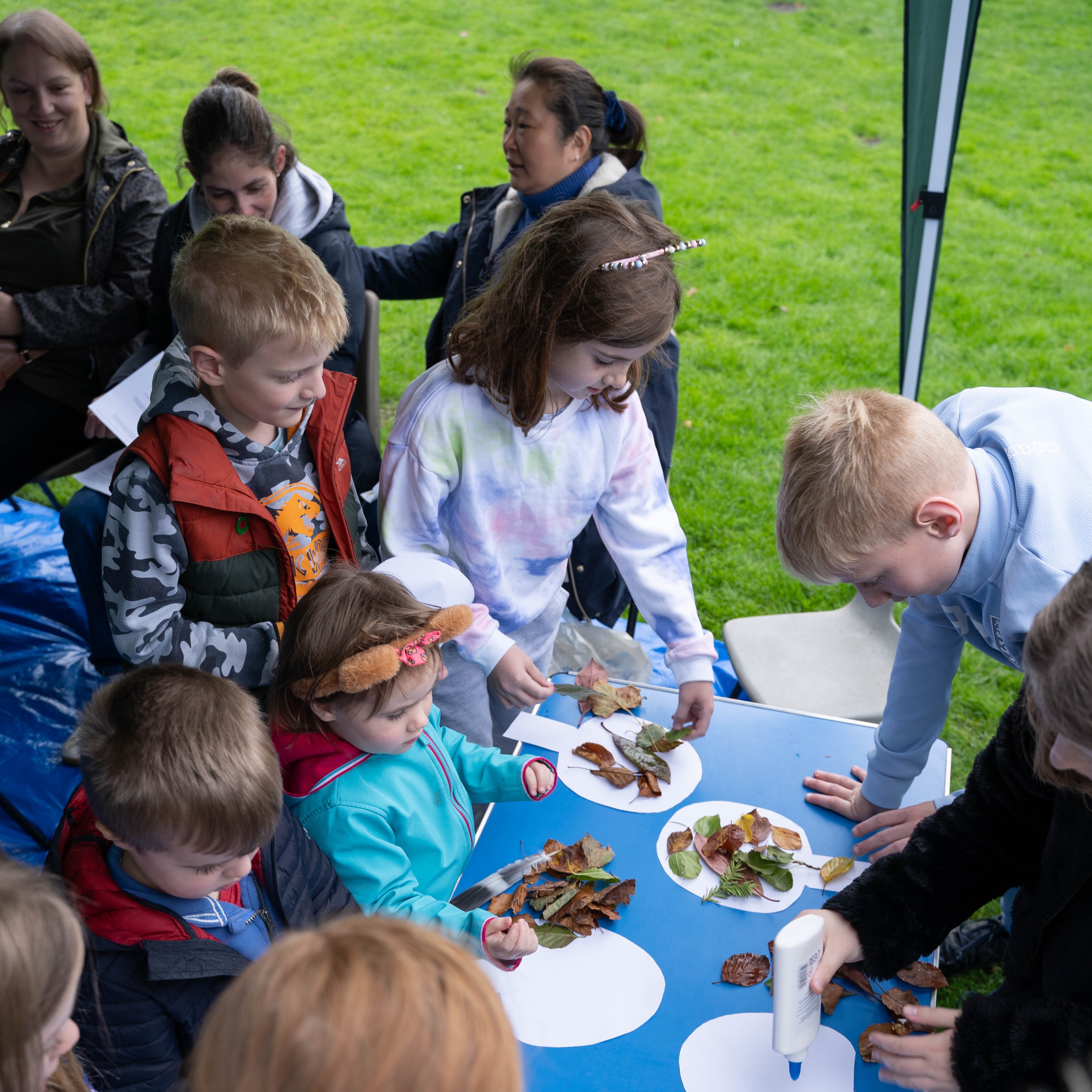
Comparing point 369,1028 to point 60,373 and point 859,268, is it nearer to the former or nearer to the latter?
point 60,373

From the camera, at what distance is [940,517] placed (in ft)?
5.08

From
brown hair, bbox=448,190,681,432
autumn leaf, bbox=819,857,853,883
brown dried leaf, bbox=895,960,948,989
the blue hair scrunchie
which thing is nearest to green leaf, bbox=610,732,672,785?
autumn leaf, bbox=819,857,853,883

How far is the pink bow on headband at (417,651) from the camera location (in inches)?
59.2

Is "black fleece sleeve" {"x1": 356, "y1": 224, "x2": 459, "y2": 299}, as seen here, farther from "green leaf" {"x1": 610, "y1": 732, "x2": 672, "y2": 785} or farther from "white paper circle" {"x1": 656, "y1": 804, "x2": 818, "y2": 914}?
"white paper circle" {"x1": 656, "y1": 804, "x2": 818, "y2": 914}

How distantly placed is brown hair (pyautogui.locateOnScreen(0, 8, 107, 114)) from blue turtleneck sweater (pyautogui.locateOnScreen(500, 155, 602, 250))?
1.48 m

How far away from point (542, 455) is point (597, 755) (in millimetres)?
634

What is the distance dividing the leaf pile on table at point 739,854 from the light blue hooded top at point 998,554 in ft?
0.73

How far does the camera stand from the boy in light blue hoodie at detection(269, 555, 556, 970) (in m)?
1.49

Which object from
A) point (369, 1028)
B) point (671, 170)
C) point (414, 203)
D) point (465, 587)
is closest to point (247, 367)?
point (465, 587)

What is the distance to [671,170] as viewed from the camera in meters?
7.20

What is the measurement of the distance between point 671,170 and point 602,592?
544 cm

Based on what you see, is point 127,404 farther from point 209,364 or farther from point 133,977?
point 133,977

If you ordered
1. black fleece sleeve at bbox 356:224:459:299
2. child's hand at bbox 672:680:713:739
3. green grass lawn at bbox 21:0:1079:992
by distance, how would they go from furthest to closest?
green grass lawn at bbox 21:0:1079:992, black fleece sleeve at bbox 356:224:459:299, child's hand at bbox 672:680:713:739

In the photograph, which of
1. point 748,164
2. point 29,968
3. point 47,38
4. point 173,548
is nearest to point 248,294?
point 173,548
